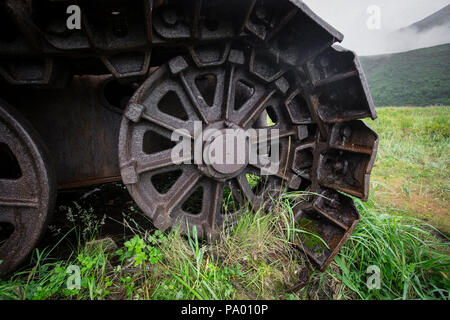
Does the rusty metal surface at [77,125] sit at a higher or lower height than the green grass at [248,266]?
higher

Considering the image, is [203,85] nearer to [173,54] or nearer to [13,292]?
[173,54]

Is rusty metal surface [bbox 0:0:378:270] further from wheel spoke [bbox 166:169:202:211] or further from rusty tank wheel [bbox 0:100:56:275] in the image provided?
rusty tank wheel [bbox 0:100:56:275]

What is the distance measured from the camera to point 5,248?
168 cm

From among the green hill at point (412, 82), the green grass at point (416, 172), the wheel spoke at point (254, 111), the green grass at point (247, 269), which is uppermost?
the green hill at point (412, 82)

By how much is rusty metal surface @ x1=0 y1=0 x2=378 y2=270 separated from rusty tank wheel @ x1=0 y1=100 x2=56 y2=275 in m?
0.44

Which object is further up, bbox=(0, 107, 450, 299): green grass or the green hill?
the green hill

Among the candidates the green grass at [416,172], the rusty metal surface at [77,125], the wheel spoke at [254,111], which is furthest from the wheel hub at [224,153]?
the green grass at [416,172]

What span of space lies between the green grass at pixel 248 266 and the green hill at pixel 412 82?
14322mm

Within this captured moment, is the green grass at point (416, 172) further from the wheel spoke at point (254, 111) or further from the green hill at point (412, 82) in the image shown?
the green hill at point (412, 82)

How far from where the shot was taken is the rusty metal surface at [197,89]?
1479 mm

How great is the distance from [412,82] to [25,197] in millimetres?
25740

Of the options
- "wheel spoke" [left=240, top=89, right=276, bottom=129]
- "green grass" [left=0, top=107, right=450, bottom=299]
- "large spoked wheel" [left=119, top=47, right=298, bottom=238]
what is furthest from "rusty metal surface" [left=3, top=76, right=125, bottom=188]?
"wheel spoke" [left=240, top=89, right=276, bottom=129]

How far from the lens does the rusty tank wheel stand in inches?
64.7

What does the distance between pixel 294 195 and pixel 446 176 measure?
3921 millimetres
